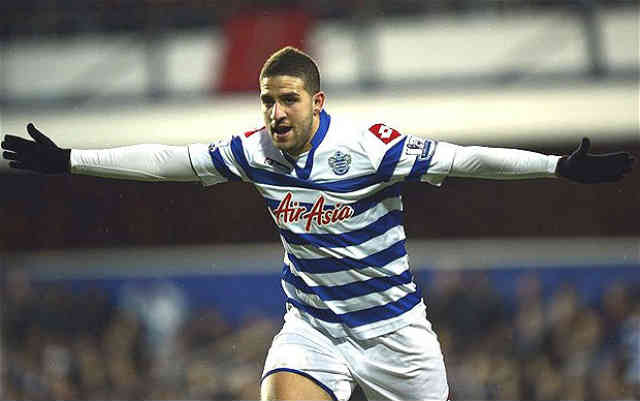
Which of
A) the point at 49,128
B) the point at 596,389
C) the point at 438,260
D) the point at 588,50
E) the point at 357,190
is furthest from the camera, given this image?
the point at 49,128

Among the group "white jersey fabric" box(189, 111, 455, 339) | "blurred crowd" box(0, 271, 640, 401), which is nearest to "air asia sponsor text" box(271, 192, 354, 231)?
"white jersey fabric" box(189, 111, 455, 339)

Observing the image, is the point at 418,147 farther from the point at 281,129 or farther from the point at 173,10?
the point at 173,10

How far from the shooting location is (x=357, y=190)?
428 cm

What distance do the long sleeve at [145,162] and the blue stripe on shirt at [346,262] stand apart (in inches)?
22.8

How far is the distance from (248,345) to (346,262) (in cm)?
526

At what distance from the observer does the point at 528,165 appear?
4.23 m

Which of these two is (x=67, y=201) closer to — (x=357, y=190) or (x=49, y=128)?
(x=49, y=128)

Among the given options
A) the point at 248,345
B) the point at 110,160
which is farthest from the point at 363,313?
the point at 248,345

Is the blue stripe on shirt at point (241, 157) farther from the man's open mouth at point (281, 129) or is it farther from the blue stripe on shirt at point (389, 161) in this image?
the blue stripe on shirt at point (389, 161)

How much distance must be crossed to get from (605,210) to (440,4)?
2561mm

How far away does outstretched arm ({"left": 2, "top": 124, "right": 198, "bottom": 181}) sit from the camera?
4.38m

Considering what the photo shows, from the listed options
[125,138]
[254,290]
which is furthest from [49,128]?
[254,290]

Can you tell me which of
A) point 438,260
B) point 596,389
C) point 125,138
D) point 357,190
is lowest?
point 596,389

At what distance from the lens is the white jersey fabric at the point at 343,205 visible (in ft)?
14.0
